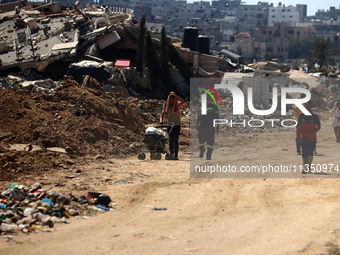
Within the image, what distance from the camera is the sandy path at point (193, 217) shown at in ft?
19.3

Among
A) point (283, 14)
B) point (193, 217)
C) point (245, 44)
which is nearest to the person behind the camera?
point (193, 217)

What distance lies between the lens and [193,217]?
7.05 metres

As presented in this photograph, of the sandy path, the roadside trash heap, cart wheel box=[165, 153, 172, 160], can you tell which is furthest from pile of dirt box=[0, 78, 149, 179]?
the roadside trash heap

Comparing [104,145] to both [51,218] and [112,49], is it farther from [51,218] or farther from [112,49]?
[112,49]

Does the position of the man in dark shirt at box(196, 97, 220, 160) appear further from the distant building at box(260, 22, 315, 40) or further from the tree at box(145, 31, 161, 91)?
the distant building at box(260, 22, 315, 40)

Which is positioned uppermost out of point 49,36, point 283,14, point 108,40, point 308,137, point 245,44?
point 283,14

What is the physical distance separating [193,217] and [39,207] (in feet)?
6.52

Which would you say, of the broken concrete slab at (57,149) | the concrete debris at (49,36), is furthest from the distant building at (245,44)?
the broken concrete slab at (57,149)

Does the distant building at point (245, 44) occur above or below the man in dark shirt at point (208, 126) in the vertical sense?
below

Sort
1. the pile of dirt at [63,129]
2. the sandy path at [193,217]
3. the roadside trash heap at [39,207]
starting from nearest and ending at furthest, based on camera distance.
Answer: the sandy path at [193,217] → the roadside trash heap at [39,207] → the pile of dirt at [63,129]

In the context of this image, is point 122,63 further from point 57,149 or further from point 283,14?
point 283,14

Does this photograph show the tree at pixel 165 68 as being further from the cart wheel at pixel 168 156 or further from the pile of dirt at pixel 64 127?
the cart wheel at pixel 168 156

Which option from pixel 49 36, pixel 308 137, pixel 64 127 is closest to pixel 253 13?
pixel 49 36

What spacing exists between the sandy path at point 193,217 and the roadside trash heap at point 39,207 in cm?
21
